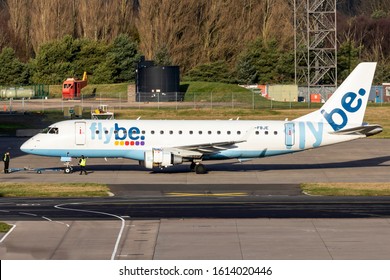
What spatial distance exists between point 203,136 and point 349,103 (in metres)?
9.69

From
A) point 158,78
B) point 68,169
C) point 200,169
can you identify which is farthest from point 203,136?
point 158,78

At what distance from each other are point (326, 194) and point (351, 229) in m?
11.7

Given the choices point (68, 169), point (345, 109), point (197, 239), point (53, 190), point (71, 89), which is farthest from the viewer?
point (71, 89)

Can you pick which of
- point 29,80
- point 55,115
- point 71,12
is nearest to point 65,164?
point 55,115

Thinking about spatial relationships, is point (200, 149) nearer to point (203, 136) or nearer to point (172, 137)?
point (203, 136)

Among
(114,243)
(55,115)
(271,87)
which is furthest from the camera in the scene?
(271,87)

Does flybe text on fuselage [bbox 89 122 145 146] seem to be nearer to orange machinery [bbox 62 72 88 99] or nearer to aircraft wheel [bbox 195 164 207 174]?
aircraft wheel [bbox 195 164 207 174]

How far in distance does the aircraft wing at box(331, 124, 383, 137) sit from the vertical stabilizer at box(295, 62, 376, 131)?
0.66 metres

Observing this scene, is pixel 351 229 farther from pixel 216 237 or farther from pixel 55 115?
pixel 55 115

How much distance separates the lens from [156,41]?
159625 mm

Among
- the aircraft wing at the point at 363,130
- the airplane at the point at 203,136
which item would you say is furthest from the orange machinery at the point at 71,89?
the aircraft wing at the point at 363,130

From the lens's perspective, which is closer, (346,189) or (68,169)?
(346,189)

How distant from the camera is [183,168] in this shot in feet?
213

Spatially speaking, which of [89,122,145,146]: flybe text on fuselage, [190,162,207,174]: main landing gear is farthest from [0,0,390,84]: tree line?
[89,122,145,146]: flybe text on fuselage
